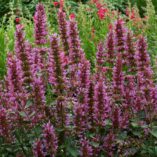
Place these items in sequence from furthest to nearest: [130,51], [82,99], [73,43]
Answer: [73,43] → [130,51] → [82,99]

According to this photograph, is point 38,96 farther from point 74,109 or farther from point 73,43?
point 73,43

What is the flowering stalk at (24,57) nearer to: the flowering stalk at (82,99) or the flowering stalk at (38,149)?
the flowering stalk at (82,99)

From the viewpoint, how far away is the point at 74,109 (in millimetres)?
2951

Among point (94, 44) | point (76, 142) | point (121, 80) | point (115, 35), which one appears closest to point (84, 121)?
point (76, 142)

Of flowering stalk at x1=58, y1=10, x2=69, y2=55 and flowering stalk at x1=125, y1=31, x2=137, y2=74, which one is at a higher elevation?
flowering stalk at x1=58, y1=10, x2=69, y2=55

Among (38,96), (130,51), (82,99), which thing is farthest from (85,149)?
(130,51)

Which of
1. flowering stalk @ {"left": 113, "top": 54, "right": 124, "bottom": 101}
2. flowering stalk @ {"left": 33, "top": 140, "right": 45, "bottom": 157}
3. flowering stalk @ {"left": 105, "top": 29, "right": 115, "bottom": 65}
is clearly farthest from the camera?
flowering stalk @ {"left": 105, "top": 29, "right": 115, "bottom": 65}

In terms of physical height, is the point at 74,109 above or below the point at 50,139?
above

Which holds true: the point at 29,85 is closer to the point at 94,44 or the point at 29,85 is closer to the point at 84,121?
the point at 84,121

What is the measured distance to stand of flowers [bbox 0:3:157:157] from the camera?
2.89 metres

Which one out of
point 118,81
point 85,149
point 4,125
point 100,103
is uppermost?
point 118,81

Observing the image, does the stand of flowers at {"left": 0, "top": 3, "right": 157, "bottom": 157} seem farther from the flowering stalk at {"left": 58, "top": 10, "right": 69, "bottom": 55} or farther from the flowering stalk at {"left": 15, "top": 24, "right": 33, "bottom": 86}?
the flowering stalk at {"left": 58, "top": 10, "right": 69, "bottom": 55}

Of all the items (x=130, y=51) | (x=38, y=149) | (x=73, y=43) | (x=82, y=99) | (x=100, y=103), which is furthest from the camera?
(x=73, y=43)

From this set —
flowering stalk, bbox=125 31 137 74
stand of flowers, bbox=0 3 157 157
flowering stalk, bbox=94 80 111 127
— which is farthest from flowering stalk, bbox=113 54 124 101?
flowering stalk, bbox=125 31 137 74
